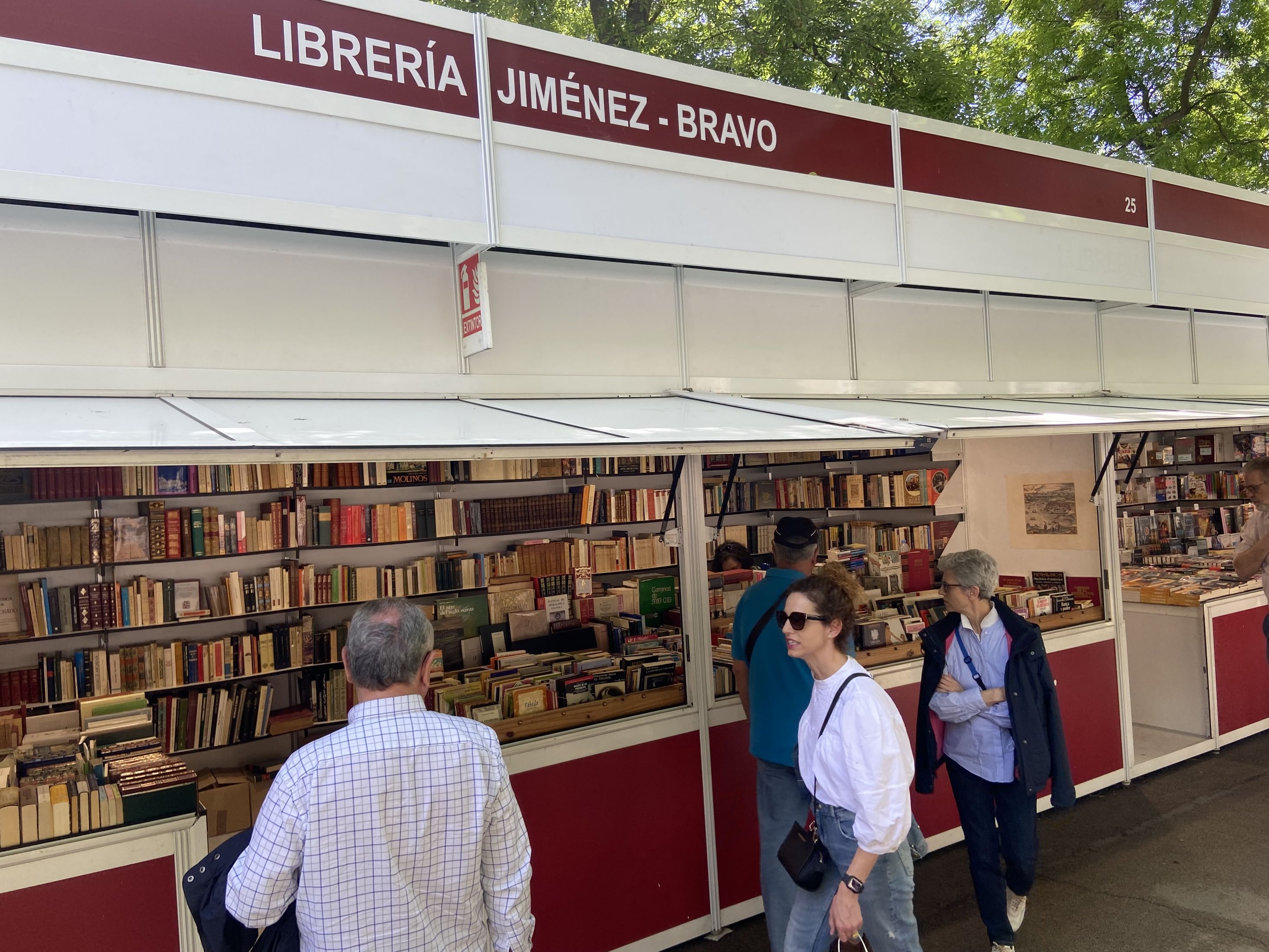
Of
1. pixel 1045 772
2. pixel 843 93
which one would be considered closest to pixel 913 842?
pixel 1045 772

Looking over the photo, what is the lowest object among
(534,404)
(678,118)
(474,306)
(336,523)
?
(336,523)

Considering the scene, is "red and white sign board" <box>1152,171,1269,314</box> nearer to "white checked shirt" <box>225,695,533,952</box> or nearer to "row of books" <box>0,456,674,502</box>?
"row of books" <box>0,456,674,502</box>

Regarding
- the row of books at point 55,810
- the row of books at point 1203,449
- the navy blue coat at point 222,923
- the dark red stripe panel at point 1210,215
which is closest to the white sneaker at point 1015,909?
the navy blue coat at point 222,923

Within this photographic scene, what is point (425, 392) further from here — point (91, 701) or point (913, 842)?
point (913, 842)

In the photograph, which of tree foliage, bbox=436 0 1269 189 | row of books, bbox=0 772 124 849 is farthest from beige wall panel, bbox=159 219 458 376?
tree foliage, bbox=436 0 1269 189

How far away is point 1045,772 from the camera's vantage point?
3.37 m

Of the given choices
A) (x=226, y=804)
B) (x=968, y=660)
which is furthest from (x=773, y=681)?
(x=226, y=804)

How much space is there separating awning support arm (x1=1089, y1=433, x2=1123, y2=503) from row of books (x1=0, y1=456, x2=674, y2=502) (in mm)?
2754

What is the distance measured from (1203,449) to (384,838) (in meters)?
9.17

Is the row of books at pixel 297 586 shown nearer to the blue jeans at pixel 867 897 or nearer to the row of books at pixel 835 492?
the row of books at pixel 835 492

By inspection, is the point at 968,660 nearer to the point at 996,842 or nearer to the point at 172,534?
the point at 996,842

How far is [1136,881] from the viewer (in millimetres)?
4320

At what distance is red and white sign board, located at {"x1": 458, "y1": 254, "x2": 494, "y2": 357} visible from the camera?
3.48 metres

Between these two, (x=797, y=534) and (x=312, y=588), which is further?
(x=312, y=588)
